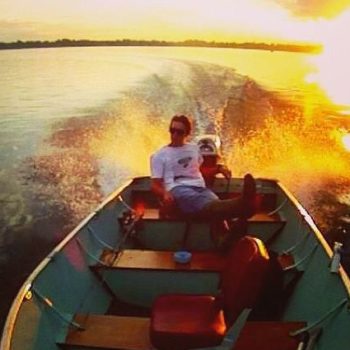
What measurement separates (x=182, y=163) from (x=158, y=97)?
15.8m

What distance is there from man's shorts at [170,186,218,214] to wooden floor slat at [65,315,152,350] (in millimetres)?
1979

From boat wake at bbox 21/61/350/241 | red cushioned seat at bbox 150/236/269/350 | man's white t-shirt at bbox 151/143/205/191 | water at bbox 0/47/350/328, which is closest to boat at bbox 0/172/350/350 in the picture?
red cushioned seat at bbox 150/236/269/350

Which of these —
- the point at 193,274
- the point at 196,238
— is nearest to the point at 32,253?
the point at 196,238

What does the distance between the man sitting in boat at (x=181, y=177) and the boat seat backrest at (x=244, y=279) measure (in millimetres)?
1860

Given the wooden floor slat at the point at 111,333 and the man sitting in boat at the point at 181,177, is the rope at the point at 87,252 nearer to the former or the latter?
the wooden floor slat at the point at 111,333

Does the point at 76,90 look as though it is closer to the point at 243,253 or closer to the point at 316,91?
the point at 316,91

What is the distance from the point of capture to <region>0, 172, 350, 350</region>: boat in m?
3.72

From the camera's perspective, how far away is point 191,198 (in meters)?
6.02

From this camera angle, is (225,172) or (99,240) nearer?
(99,240)

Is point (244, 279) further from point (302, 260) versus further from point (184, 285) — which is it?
point (302, 260)

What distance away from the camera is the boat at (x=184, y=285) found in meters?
3.72

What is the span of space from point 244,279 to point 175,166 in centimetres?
295

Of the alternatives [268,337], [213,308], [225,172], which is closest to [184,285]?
[213,308]

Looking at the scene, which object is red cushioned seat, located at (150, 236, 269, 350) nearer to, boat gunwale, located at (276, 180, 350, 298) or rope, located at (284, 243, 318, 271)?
boat gunwale, located at (276, 180, 350, 298)
